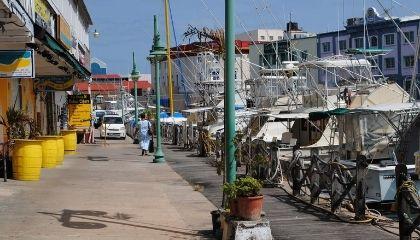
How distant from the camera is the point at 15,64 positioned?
44.9 feet

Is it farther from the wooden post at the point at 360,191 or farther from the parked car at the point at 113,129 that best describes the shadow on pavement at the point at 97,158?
the parked car at the point at 113,129

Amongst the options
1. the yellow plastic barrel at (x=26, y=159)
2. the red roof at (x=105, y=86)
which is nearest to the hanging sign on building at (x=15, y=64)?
the yellow plastic barrel at (x=26, y=159)

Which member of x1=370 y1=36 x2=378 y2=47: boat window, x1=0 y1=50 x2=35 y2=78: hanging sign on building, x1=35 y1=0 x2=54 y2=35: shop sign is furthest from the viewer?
x1=370 y1=36 x2=378 y2=47: boat window

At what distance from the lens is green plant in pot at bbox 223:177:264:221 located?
29.4 feet

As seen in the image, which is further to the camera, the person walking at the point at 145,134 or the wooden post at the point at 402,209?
the person walking at the point at 145,134

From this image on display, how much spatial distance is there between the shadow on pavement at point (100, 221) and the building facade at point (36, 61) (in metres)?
3.60

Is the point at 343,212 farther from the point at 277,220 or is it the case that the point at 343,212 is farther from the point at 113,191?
the point at 113,191

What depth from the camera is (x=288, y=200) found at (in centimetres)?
1369

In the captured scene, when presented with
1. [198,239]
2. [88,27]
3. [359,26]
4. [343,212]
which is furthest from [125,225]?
[359,26]

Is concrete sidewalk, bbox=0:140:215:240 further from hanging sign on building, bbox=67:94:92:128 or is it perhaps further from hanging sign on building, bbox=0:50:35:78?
hanging sign on building, bbox=67:94:92:128

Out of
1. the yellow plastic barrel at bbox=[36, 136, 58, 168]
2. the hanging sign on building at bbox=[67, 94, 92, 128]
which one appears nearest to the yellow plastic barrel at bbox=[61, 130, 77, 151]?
the hanging sign on building at bbox=[67, 94, 92, 128]

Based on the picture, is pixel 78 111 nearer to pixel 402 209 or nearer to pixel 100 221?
pixel 100 221

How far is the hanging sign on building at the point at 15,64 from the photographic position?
13.6 m

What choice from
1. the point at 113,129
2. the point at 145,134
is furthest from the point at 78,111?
the point at 145,134
